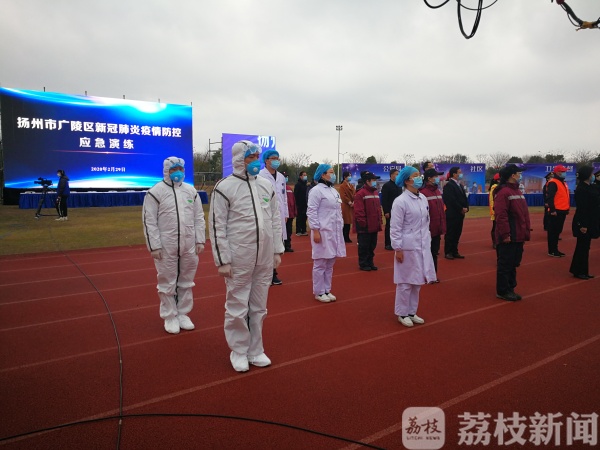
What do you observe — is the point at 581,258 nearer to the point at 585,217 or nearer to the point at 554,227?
the point at 585,217

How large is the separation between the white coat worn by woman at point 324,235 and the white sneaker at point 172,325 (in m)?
2.01

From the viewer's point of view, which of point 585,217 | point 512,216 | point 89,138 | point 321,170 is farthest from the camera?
point 89,138

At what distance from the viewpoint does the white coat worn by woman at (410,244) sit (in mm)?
4582

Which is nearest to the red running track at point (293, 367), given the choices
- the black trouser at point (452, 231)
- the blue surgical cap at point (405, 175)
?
the blue surgical cap at point (405, 175)

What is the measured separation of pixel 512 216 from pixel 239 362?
13.7 ft

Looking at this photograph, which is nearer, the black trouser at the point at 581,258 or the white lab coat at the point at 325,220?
the white lab coat at the point at 325,220

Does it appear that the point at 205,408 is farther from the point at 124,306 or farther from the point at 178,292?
the point at 124,306

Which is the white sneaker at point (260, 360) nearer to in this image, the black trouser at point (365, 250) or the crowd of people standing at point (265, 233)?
the crowd of people standing at point (265, 233)

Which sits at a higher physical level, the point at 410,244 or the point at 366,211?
the point at 366,211

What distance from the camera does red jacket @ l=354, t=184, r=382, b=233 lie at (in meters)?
7.62

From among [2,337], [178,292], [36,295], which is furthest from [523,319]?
[36,295]

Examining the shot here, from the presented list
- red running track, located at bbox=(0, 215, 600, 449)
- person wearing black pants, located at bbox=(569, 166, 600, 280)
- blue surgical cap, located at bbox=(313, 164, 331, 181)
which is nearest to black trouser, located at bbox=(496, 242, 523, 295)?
red running track, located at bbox=(0, 215, 600, 449)

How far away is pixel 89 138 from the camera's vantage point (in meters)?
20.8

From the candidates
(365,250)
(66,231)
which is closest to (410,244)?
(365,250)
